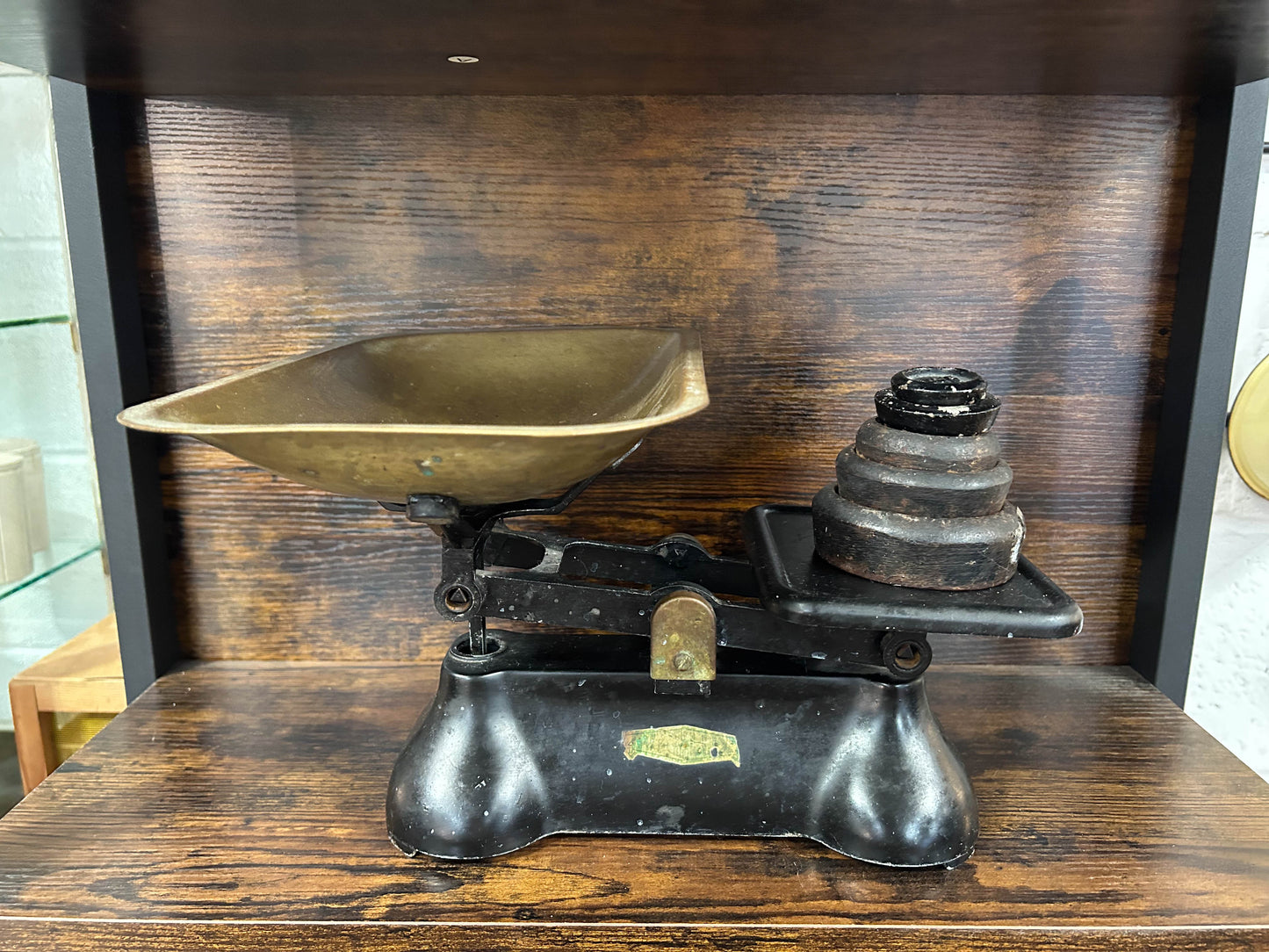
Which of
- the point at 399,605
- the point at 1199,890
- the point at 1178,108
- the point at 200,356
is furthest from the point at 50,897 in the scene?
the point at 1178,108

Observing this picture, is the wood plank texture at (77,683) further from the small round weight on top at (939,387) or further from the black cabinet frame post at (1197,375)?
the black cabinet frame post at (1197,375)

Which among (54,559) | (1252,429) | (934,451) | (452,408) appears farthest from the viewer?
(54,559)

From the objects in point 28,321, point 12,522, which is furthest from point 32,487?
point 28,321

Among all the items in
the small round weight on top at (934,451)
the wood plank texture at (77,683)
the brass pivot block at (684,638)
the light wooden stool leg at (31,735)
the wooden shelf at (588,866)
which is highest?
the small round weight on top at (934,451)

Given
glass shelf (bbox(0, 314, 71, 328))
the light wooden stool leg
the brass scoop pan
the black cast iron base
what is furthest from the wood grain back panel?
the light wooden stool leg

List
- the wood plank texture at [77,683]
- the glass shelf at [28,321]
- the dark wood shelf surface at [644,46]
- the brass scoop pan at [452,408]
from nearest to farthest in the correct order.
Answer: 1. the brass scoop pan at [452,408]
2. the dark wood shelf surface at [644,46]
3. the glass shelf at [28,321]
4. the wood plank texture at [77,683]

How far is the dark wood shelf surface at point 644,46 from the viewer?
788 mm

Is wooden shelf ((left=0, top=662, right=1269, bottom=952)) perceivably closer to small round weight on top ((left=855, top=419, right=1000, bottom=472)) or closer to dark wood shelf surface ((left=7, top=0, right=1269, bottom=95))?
small round weight on top ((left=855, top=419, right=1000, bottom=472))

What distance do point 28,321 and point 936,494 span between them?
50.9 inches

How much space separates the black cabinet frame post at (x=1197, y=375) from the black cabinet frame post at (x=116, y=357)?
4.42 feet

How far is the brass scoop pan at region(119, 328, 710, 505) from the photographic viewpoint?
0.68 meters

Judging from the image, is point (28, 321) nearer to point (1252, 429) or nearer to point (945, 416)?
point (945, 416)

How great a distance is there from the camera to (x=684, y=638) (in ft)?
2.84

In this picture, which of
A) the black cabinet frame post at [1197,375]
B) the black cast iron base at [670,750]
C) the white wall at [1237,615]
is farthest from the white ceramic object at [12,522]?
the white wall at [1237,615]
